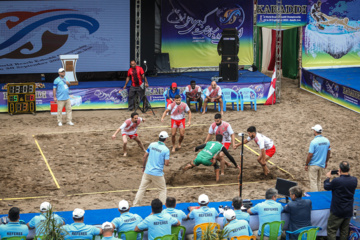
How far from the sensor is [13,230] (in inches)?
349

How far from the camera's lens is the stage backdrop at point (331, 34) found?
25219 millimetres

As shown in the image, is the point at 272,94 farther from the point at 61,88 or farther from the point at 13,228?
the point at 13,228

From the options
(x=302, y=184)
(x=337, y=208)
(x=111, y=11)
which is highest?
(x=111, y=11)

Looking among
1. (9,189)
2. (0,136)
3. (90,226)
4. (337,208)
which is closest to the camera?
(90,226)

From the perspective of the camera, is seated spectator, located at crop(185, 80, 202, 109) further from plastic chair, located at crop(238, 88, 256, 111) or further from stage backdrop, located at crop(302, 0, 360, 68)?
stage backdrop, located at crop(302, 0, 360, 68)

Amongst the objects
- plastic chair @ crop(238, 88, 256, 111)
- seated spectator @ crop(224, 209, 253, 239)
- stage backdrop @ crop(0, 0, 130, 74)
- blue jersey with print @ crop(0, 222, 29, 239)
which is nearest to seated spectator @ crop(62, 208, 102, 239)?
blue jersey with print @ crop(0, 222, 29, 239)

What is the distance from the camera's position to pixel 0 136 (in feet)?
58.0

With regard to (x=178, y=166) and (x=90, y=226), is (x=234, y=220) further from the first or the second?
(x=178, y=166)

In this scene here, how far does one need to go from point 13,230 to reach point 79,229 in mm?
1014

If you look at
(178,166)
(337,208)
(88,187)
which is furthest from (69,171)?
(337,208)

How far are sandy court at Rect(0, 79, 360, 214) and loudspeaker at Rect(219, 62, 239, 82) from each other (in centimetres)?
167

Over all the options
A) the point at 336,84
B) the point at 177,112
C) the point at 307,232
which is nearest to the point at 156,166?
the point at 307,232

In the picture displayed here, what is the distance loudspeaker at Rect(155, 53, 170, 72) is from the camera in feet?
81.0

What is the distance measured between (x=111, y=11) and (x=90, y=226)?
15.5 m
